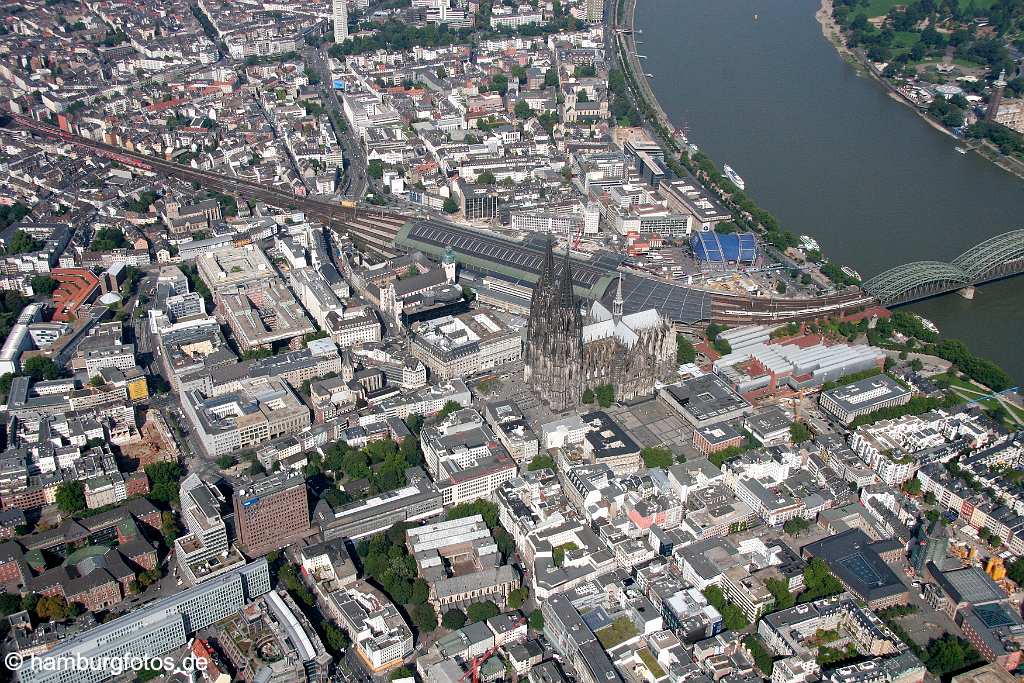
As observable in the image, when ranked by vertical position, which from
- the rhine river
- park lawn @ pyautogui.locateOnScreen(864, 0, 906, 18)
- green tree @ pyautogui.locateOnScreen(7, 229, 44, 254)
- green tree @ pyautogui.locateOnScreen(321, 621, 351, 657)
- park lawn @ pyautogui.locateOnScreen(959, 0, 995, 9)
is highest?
park lawn @ pyautogui.locateOnScreen(959, 0, 995, 9)

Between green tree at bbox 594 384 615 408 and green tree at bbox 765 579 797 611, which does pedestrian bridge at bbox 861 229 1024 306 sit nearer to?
green tree at bbox 594 384 615 408

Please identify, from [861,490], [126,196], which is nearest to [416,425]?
[861,490]

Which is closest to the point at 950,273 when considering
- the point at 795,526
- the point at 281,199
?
the point at 795,526

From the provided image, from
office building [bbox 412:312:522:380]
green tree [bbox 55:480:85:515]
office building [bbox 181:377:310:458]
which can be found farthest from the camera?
office building [bbox 412:312:522:380]

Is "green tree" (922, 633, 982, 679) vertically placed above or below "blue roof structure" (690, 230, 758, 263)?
below

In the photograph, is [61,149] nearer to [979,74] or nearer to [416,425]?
[416,425]

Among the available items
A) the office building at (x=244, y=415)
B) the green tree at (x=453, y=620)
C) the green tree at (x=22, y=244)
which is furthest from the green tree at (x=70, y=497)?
the green tree at (x=22, y=244)

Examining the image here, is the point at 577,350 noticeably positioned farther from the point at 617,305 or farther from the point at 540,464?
the point at 617,305

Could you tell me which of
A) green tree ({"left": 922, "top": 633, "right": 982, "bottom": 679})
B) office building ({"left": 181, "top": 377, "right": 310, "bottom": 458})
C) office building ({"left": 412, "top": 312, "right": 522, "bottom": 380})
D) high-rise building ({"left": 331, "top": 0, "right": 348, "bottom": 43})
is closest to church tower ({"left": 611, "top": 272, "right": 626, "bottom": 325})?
office building ({"left": 412, "top": 312, "right": 522, "bottom": 380})
